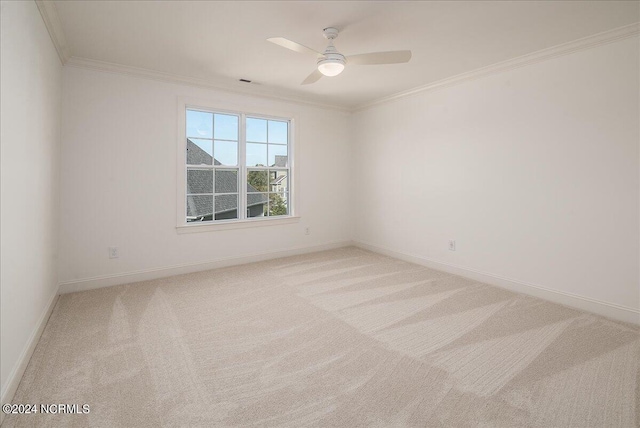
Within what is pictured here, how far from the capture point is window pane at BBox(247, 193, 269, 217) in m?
4.79

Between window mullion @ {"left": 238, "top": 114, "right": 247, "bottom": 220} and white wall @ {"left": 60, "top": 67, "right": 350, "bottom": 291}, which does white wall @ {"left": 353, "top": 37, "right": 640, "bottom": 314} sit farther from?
white wall @ {"left": 60, "top": 67, "right": 350, "bottom": 291}

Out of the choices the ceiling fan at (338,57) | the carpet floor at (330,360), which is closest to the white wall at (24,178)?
the carpet floor at (330,360)

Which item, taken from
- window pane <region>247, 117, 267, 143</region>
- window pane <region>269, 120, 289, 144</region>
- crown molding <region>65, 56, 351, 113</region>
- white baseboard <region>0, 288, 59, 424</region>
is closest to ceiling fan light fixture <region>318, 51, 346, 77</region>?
crown molding <region>65, 56, 351, 113</region>

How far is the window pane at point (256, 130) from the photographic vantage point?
4703 millimetres

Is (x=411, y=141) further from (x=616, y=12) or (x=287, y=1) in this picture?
(x=287, y=1)

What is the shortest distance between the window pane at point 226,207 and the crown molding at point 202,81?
148cm

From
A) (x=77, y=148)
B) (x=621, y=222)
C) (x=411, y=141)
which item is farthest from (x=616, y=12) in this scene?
(x=77, y=148)

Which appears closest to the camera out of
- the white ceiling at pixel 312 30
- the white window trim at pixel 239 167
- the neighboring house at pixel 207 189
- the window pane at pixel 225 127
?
the white ceiling at pixel 312 30

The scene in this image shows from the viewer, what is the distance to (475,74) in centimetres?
376

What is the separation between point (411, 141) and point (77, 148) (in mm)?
4153

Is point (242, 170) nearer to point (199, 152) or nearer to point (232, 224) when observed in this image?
point (199, 152)

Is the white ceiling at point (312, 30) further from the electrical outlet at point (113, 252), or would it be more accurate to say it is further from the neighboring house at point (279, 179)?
the electrical outlet at point (113, 252)

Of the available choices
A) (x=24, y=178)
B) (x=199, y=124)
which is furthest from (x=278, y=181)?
(x=24, y=178)

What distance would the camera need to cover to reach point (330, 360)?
2.20m
